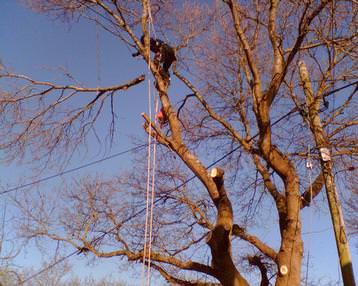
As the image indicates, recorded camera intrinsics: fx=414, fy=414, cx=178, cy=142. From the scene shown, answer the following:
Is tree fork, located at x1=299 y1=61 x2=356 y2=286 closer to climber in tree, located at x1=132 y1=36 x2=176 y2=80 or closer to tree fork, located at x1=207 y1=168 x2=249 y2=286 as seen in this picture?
tree fork, located at x1=207 y1=168 x2=249 y2=286

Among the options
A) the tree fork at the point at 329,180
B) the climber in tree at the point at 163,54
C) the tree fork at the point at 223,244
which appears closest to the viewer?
the tree fork at the point at 329,180

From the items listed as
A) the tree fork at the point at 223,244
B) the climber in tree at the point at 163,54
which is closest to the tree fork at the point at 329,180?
the tree fork at the point at 223,244

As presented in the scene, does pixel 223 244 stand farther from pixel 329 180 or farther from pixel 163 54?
pixel 163 54

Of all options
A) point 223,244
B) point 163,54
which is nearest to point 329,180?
point 223,244

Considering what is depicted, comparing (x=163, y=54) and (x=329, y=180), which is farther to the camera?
(x=163, y=54)

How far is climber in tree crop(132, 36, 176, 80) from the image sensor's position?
622cm

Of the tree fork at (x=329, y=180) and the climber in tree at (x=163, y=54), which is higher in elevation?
the climber in tree at (x=163, y=54)

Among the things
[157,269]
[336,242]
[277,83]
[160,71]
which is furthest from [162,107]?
[336,242]

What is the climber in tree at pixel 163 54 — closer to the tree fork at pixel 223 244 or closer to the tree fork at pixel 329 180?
the tree fork at pixel 329 180

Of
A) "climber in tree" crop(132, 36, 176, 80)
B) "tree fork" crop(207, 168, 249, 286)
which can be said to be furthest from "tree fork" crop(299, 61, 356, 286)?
"climber in tree" crop(132, 36, 176, 80)

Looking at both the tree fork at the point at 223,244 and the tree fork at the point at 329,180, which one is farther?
the tree fork at the point at 223,244

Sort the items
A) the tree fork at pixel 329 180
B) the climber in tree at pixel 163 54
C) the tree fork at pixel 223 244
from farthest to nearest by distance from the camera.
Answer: the climber in tree at pixel 163 54 → the tree fork at pixel 223 244 → the tree fork at pixel 329 180

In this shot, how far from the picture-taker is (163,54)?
623 centimetres

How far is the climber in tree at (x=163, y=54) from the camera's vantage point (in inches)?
245
